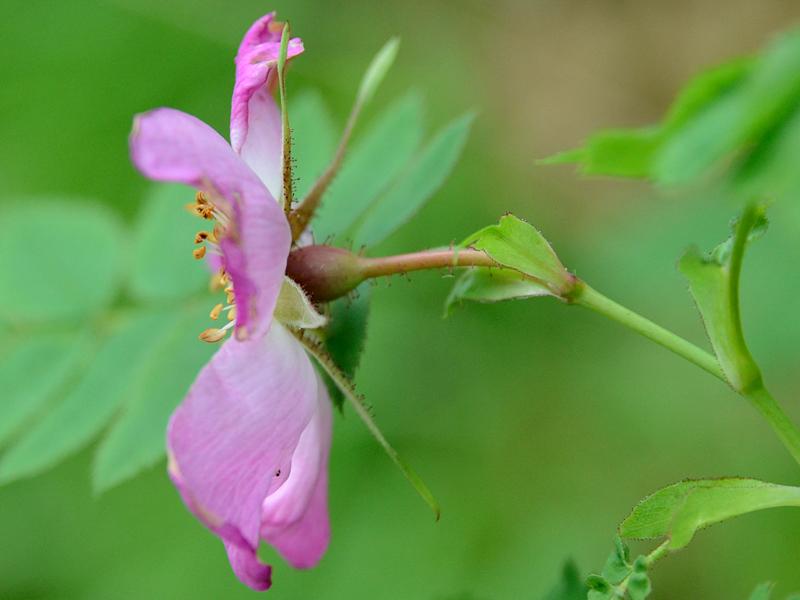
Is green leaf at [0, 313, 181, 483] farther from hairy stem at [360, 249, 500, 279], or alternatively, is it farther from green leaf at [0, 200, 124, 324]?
hairy stem at [360, 249, 500, 279]

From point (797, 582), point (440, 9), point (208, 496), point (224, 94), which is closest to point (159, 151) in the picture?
point (208, 496)

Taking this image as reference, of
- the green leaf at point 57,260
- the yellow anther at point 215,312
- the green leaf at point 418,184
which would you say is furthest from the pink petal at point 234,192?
the green leaf at point 57,260

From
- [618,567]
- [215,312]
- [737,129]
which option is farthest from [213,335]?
[737,129]

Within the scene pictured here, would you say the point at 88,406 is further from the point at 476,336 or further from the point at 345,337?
the point at 476,336

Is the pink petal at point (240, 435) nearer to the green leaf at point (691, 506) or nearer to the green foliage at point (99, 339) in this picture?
the green leaf at point (691, 506)

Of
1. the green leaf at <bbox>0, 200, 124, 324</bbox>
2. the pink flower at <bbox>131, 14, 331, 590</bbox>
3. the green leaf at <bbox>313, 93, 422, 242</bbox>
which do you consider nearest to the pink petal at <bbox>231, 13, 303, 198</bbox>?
the pink flower at <bbox>131, 14, 331, 590</bbox>
